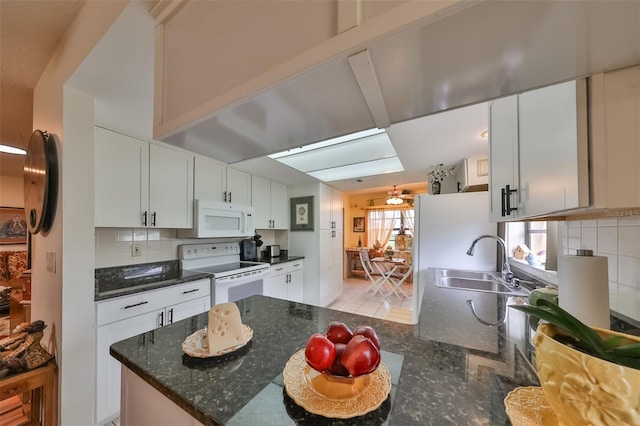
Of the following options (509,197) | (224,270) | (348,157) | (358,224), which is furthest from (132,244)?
(358,224)

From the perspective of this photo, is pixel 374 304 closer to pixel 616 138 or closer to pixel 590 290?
pixel 590 290

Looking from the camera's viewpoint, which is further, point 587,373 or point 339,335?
point 339,335

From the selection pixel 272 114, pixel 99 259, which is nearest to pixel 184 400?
pixel 272 114

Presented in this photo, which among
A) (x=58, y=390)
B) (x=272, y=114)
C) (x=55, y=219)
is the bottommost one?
(x=58, y=390)

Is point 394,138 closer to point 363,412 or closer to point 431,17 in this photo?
point 431,17

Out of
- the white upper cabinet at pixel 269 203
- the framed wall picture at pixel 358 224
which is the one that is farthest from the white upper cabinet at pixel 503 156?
the framed wall picture at pixel 358 224

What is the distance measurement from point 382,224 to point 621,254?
551 cm

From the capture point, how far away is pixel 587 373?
369 millimetres

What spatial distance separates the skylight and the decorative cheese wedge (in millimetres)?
1482

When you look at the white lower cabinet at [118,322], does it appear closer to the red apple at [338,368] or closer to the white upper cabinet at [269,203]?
the white upper cabinet at [269,203]

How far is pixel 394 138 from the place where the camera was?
6.91ft

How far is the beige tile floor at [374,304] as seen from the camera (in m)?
3.66

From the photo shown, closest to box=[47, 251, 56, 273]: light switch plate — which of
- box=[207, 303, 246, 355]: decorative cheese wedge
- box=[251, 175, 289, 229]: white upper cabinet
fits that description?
box=[207, 303, 246, 355]: decorative cheese wedge

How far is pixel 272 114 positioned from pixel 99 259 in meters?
2.31
